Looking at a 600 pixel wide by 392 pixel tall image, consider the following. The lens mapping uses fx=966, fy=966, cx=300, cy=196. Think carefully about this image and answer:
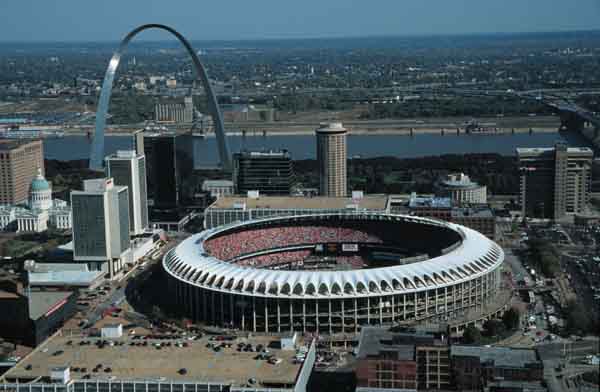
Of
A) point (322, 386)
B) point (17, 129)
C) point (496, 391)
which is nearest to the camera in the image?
point (496, 391)

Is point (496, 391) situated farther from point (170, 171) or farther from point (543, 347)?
point (170, 171)

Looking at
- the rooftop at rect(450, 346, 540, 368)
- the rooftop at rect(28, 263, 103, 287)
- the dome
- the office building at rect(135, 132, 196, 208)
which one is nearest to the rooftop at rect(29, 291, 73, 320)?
the rooftop at rect(28, 263, 103, 287)

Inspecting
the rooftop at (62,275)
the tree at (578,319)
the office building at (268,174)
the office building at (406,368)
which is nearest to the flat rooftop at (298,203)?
the office building at (268,174)

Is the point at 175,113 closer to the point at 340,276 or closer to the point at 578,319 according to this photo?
the point at 340,276

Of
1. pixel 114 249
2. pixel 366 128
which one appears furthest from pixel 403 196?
pixel 366 128

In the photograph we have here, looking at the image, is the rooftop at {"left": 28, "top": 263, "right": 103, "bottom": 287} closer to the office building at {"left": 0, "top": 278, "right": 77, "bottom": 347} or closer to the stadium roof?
the office building at {"left": 0, "top": 278, "right": 77, "bottom": 347}
